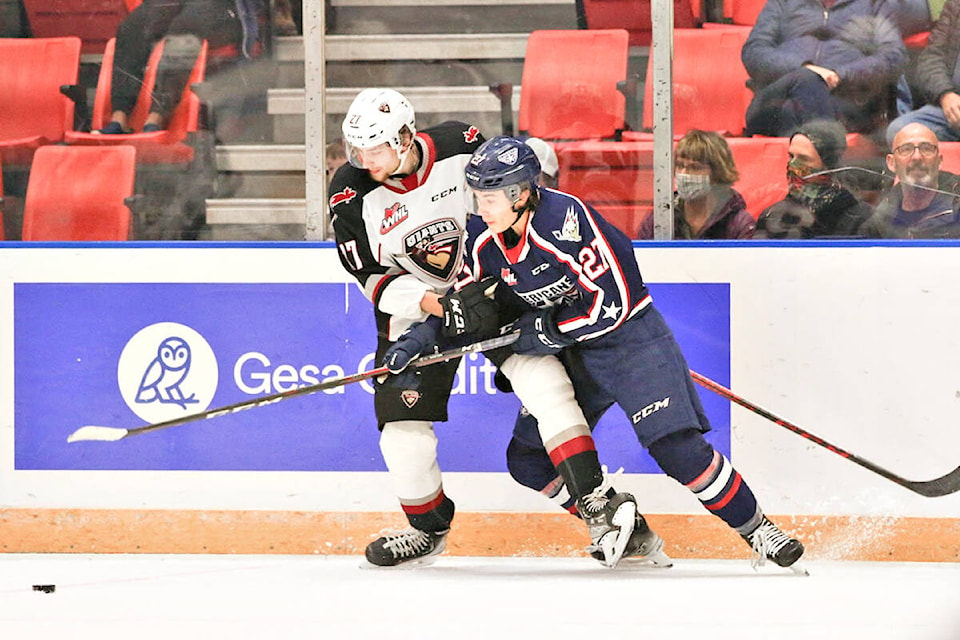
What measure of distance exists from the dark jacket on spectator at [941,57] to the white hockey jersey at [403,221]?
1.22 m

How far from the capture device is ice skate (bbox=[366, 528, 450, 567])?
3307 millimetres

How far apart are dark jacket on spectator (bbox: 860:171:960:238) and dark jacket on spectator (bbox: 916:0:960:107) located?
221mm

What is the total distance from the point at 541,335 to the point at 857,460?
840 millimetres

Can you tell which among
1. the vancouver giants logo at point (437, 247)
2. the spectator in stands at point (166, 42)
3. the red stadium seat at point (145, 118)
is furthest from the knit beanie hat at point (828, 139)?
the red stadium seat at point (145, 118)

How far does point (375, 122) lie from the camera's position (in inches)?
118

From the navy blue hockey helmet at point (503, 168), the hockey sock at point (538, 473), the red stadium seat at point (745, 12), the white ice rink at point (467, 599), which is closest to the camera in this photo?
the white ice rink at point (467, 599)

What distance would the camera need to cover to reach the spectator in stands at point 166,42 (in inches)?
143

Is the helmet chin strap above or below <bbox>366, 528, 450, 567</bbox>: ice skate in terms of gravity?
above

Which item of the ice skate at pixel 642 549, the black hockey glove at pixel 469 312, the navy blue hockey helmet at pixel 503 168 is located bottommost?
the ice skate at pixel 642 549

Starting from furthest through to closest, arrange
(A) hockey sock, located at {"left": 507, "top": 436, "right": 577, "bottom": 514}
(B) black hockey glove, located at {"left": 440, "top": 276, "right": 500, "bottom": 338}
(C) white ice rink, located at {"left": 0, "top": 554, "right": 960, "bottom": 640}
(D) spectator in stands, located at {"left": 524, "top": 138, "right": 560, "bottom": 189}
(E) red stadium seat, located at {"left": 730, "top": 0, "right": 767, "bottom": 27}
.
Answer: (E) red stadium seat, located at {"left": 730, "top": 0, "right": 767, "bottom": 27}, (D) spectator in stands, located at {"left": 524, "top": 138, "right": 560, "bottom": 189}, (A) hockey sock, located at {"left": 507, "top": 436, "right": 577, "bottom": 514}, (B) black hockey glove, located at {"left": 440, "top": 276, "right": 500, "bottom": 338}, (C) white ice rink, located at {"left": 0, "top": 554, "right": 960, "bottom": 640}

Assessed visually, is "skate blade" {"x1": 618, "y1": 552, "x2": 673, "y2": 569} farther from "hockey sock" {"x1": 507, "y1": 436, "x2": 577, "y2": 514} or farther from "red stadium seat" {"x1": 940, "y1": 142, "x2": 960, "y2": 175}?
"red stadium seat" {"x1": 940, "y1": 142, "x2": 960, "y2": 175}

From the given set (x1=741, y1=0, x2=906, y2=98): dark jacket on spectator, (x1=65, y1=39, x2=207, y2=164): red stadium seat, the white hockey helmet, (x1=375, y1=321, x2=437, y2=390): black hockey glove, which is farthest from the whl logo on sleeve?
(x1=741, y1=0, x2=906, y2=98): dark jacket on spectator

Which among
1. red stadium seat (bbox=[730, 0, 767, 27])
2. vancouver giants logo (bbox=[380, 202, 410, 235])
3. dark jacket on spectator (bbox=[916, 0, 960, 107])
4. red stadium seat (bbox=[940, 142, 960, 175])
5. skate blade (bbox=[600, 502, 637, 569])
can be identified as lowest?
skate blade (bbox=[600, 502, 637, 569])

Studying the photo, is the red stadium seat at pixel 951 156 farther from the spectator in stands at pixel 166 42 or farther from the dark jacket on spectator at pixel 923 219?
the spectator in stands at pixel 166 42
